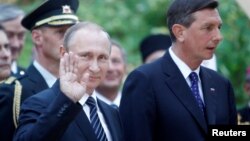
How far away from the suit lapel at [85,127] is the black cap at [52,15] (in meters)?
1.74

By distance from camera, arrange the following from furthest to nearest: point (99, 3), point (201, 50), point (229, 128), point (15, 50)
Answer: point (99, 3), point (15, 50), point (201, 50), point (229, 128)

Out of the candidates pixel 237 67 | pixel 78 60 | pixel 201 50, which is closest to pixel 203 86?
pixel 201 50

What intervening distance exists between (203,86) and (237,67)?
6155mm

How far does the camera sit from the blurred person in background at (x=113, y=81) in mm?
10016

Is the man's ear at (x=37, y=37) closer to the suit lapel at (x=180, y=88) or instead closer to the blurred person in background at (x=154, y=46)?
the suit lapel at (x=180, y=88)

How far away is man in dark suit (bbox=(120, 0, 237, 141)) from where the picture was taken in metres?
6.98

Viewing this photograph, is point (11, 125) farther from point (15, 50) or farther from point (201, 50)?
point (15, 50)

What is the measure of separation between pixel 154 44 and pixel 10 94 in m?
3.52

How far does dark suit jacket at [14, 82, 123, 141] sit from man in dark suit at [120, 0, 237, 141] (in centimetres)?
24

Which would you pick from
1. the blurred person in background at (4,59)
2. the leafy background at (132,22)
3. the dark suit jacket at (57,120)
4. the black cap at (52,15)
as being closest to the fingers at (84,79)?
the dark suit jacket at (57,120)

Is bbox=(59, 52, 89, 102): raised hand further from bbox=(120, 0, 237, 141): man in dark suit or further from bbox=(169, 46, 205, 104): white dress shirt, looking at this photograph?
bbox=(169, 46, 205, 104): white dress shirt

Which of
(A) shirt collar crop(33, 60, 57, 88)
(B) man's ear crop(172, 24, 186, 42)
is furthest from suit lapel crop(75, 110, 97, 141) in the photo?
(A) shirt collar crop(33, 60, 57, 88)

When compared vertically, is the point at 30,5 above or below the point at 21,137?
above

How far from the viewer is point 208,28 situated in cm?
725
